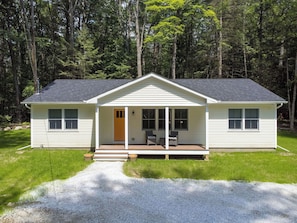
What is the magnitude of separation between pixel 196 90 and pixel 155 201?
243 inches

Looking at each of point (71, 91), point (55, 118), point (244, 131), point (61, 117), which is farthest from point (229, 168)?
point (71, 91)

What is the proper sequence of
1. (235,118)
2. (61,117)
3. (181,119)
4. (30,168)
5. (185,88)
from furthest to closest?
1. (181,119)
2. (61,117)
3. (235,118)
4. (185,88)
5. (30,168)

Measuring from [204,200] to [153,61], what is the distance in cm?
2502

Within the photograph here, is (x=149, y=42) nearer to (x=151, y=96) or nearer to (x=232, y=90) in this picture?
(x=232, y=90)

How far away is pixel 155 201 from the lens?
6.27 metres

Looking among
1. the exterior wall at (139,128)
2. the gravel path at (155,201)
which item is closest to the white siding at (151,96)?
the exterior wall at (139,128)

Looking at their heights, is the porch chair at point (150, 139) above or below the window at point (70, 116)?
below

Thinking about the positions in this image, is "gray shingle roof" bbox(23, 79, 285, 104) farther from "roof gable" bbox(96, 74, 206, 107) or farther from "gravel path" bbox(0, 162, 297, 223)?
"gravel path" bbox(0, 162, 297, 223)

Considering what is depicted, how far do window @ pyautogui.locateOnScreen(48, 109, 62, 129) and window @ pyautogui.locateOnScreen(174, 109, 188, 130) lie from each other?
5.76m

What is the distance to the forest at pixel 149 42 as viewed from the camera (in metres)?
23.0

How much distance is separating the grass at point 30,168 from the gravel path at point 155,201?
547 millimetres

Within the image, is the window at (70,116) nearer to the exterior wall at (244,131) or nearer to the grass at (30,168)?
the grass at (30,168)

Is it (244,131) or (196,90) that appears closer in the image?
(196,90)

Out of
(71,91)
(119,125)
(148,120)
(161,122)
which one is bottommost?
(119,125)
